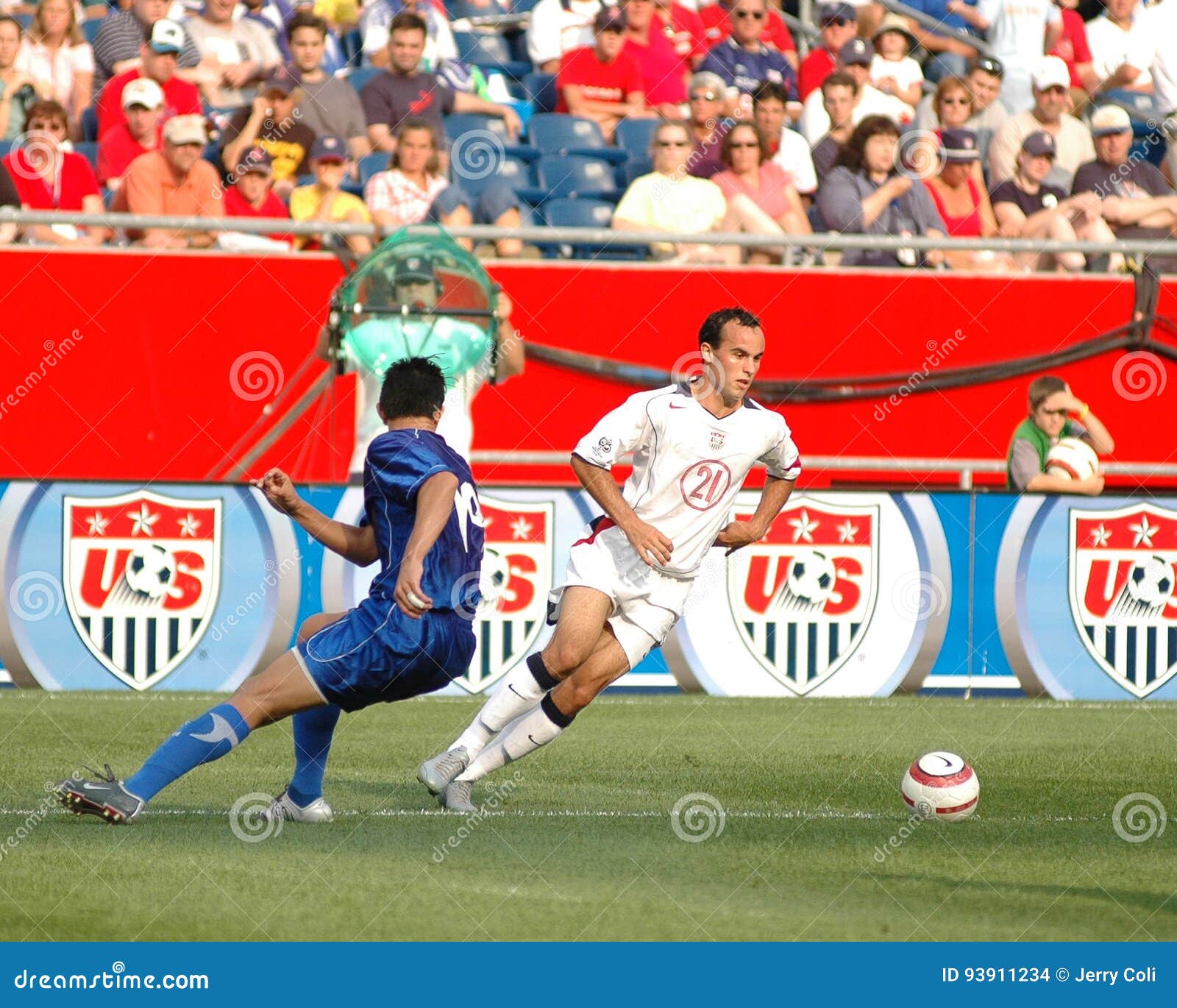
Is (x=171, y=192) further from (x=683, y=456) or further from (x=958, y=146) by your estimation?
(x=683, y=456)

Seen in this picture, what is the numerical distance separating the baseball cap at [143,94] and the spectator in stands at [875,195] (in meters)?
5.48

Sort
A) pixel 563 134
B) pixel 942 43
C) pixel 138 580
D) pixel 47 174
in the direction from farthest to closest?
pixel 942 43 < pixel 563 134 < pixel 47 174 < pixel 138 580

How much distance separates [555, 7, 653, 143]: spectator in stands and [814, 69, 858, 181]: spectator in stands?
1611 mm

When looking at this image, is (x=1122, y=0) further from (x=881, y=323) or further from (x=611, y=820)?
(x=611, y=820)

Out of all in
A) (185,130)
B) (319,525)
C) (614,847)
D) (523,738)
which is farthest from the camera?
(185,130)

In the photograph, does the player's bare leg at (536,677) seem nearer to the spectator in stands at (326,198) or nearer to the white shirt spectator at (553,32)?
the spectator in stands at (326,198)

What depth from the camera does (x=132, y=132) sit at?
14391 mm

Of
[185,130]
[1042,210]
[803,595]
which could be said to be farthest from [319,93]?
[1042,210]

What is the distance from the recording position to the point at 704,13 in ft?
56.5

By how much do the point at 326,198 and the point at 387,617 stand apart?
8341 millimetres

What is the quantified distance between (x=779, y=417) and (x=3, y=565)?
225 inches

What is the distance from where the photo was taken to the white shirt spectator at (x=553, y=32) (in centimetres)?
1645

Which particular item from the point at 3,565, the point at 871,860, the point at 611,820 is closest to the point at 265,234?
the point at 3,565

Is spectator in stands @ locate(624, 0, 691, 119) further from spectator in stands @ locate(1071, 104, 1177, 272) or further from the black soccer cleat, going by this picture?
the black soccer cleat
